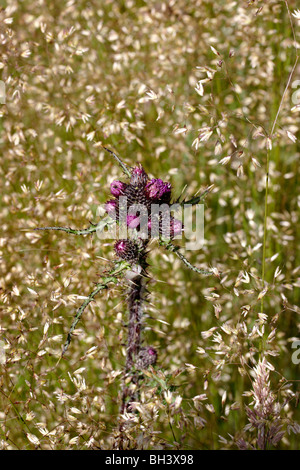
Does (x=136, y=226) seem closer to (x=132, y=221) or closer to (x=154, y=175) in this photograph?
(x=132, y=221)

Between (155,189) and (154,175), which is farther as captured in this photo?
(154,175)

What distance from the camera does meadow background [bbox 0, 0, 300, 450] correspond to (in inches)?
88.6

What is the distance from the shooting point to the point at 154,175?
2.73 metres

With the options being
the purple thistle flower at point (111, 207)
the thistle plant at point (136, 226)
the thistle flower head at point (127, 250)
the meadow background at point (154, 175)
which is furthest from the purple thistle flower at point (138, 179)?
the meadow background at point (154, 175)

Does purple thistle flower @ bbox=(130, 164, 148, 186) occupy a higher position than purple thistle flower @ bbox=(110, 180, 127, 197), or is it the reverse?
purple thistle flower @ bbox=(130, 164, 148, 186)

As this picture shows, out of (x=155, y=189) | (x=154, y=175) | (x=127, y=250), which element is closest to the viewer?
(x=155, y=189)

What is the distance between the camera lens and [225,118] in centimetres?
207

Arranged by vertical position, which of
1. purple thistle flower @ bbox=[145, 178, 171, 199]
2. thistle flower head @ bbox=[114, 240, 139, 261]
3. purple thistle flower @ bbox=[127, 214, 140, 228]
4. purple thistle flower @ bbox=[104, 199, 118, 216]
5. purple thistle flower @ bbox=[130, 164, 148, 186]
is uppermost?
purple thistle flower @ bbox=[130, 164, 148, 186]

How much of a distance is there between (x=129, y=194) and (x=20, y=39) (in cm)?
178

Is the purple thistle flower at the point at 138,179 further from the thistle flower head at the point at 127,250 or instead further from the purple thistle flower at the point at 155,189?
the thistle flower head at the point at 127,250

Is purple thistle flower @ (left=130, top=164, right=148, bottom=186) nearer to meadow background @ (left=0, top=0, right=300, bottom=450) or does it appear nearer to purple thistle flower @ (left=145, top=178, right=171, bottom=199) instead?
purple thistle flower @ (left=145, top=178, right=171, bottom=199)

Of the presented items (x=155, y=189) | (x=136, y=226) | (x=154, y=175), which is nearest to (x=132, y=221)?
(x=136, y=226)

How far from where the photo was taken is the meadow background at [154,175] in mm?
2250

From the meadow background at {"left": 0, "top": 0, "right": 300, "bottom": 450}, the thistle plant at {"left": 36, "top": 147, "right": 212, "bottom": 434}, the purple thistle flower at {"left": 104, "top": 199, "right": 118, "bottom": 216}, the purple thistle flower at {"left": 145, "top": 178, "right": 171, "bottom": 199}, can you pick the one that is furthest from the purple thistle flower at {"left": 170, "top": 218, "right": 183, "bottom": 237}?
the meadow background at {"left": 0, "top": 0, "right": 300, "bottom": 450}
